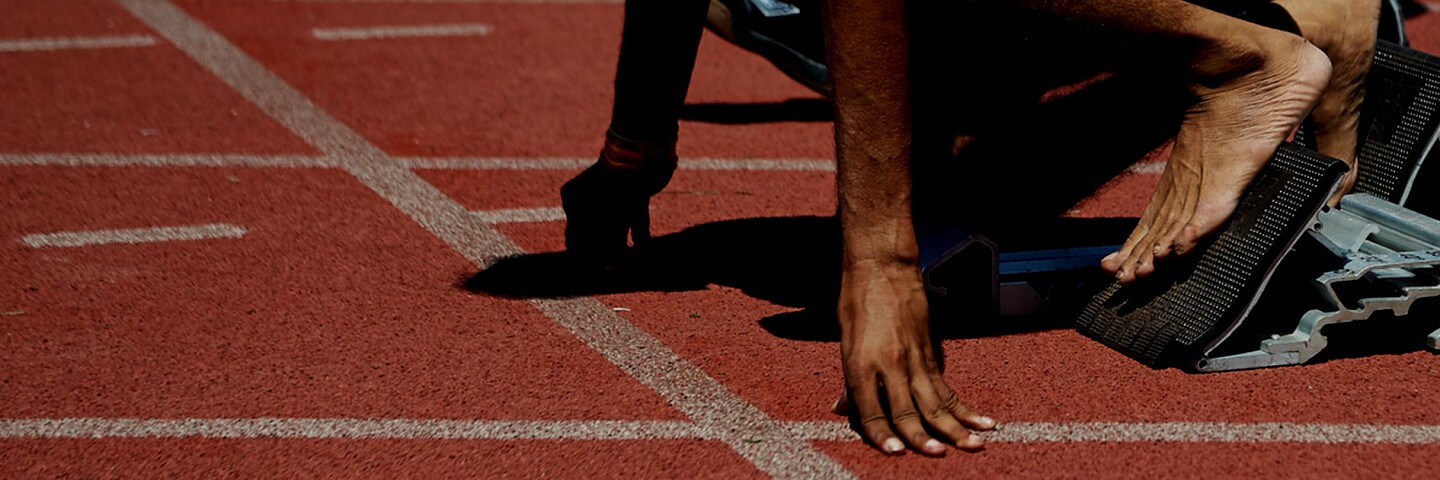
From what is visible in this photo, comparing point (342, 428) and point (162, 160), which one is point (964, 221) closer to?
point (342, 428)

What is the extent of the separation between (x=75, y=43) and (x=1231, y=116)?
5.47 metres

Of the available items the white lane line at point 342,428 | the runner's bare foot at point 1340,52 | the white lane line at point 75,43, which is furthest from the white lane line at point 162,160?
the runner's bare foot at point 1340,52

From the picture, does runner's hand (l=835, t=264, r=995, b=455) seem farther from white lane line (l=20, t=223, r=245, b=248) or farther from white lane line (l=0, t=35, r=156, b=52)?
white lane line (l=0, t=35, r=156, b=52)

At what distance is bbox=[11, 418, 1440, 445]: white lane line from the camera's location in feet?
11.0

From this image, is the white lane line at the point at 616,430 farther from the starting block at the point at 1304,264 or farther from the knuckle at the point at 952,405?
the starting block at the point at 1304,264

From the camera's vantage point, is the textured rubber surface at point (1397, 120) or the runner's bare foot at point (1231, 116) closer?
the runner's bare foot at point (1231, 116)

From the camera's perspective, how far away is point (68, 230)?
4824 millimetres

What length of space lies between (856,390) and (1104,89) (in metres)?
1.19

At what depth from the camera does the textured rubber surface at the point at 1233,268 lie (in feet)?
11.6

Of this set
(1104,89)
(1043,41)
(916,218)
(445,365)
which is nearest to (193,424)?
(445,365)

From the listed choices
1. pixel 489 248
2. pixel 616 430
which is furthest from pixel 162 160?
pixel 616 430

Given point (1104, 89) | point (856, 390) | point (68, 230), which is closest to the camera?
point (856, 390)

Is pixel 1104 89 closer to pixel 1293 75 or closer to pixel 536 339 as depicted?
pixel 1293 75

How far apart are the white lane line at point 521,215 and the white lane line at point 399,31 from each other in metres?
2.97
